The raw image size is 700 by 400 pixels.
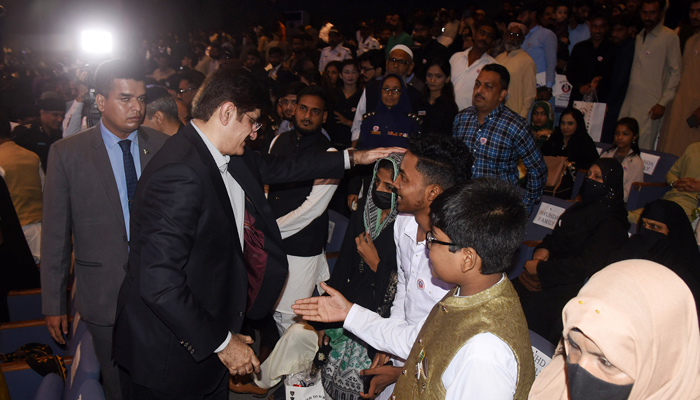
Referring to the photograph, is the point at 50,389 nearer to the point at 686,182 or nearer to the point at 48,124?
the point at 48,124

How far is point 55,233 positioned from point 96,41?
17.1 metres

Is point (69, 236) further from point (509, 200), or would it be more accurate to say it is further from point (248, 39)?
point (248, 39)

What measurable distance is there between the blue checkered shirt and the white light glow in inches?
584

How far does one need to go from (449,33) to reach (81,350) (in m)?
8.48

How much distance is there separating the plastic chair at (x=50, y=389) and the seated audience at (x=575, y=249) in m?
2.60

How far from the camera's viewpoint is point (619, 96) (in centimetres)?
627

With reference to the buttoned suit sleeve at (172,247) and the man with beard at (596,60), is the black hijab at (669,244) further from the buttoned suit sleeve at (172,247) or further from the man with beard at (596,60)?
the man with beard at (596,60)

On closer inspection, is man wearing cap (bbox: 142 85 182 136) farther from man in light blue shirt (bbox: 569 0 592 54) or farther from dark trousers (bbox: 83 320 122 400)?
man in light blue shirt (bbox: 569 0 592 54)

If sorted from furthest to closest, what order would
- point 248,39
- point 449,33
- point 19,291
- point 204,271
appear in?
point 248,39 → point 449,33 → point 19,291 → point 204,271

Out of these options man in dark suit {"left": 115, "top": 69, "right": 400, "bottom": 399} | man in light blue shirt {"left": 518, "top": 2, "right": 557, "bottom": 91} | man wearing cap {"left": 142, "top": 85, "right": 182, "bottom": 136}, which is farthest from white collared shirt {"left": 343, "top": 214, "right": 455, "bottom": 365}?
man in light blue shirt {"left": 518, "top": 2, "right": 557, "bottom": 91}

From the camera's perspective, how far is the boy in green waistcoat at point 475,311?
119 centimetres

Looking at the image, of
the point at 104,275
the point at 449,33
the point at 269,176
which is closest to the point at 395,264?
the point at 269,176

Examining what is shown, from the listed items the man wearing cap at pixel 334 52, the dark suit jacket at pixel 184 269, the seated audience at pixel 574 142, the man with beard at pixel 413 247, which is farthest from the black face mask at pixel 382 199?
the man wearing cap at pixel 334 52

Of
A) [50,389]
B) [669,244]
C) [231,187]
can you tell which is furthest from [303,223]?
[669,244]
